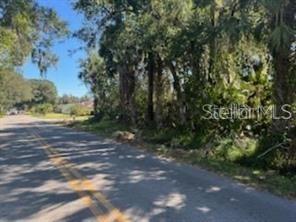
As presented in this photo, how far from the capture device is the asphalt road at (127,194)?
296 inches

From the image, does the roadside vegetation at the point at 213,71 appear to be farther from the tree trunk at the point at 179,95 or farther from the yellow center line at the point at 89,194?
the yellow center line at the point at 89,194

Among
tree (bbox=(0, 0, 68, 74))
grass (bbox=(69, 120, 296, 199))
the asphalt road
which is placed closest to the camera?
the asphalt road

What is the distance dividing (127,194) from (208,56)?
12.8m

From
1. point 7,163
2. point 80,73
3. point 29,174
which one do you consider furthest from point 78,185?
point 80,73

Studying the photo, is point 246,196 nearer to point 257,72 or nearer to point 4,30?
point 257,72

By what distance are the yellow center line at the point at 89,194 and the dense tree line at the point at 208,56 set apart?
16.7ft

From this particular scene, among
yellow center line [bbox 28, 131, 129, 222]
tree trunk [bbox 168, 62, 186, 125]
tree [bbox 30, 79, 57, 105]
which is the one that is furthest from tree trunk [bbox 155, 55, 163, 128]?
tree [bbox 30, 79, 57, 105]

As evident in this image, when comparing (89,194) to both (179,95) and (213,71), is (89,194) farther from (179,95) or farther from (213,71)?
(179,95)

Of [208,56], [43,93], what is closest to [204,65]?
[208,56]

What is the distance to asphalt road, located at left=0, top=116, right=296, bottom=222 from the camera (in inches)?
296

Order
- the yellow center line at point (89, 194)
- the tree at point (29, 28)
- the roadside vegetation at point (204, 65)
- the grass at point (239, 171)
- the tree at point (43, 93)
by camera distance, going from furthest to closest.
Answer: the tree at point (43, 93)
the tree at point (29, 28)
the roadside vegetation at point (204, 65)
the grass at point (239, 171)
the yellow center line at point (89, 194)

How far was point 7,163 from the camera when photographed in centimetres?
1417

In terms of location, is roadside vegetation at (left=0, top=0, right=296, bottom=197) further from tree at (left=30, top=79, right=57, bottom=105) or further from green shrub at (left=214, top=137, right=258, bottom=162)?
tree at (left=30, top=79, right=57, bottom=105)

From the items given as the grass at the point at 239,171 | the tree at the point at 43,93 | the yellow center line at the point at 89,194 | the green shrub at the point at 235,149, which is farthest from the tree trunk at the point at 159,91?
the tree at the point at 43,93
